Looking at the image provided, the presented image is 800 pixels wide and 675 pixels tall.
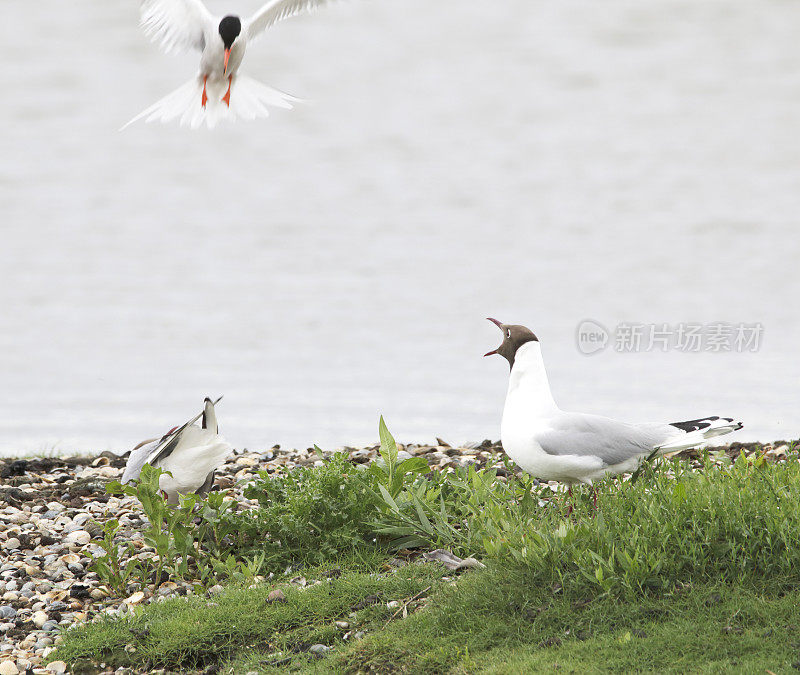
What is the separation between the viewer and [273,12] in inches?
281

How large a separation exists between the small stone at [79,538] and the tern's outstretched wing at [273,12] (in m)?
4.11

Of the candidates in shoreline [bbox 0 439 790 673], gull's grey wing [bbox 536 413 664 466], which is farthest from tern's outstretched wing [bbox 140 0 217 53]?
gull's grey wing [bbox 536 413 664 466]

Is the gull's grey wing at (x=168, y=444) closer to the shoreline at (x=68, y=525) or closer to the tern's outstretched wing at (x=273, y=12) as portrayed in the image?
the shoreline at (x=68, y=525)

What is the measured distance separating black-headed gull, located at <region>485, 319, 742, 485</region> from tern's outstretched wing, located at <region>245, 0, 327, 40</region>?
11.5 ft

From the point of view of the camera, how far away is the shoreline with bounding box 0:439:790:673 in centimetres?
432

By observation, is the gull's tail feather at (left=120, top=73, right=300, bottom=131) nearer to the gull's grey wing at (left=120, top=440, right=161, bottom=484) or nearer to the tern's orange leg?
the tern's orange leg

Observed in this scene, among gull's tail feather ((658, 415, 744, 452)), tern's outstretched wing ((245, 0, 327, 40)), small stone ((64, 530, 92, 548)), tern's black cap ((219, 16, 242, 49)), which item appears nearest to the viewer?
gull's tail feather ((658, 415, 744, 452))

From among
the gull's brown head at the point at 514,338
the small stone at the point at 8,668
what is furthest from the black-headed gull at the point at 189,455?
the gull's brown head at the point at 514,338

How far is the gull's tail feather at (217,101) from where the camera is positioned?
7.59 metres

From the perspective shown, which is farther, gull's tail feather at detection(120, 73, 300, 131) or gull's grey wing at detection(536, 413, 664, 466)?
gull's tail feather at detection(120, 73, 300, 131)

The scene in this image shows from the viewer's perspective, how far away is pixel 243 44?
24.3ft

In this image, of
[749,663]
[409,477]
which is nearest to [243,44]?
[409,477]

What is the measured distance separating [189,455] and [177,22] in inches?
164

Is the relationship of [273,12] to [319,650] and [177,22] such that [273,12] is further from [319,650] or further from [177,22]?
[319,650]
